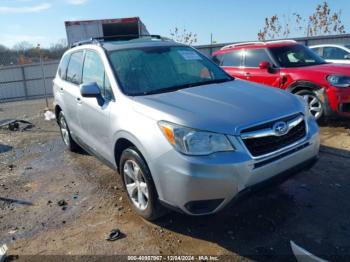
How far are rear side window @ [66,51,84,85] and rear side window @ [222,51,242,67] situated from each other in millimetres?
4002

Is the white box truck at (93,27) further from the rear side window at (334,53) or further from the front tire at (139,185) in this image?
the front tire at (139,185)

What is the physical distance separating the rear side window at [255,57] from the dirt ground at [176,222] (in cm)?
277

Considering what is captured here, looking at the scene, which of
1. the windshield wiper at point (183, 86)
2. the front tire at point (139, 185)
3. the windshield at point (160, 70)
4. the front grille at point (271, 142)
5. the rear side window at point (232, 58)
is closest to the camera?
the front grille at point (271, 142)

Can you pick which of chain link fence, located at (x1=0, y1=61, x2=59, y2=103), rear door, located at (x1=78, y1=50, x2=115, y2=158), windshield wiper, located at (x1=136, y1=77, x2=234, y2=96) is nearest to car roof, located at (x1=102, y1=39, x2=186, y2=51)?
rear door, located at (x1=78, y1=50, x2=115, y2=158)

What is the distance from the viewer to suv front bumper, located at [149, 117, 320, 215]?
279 cm

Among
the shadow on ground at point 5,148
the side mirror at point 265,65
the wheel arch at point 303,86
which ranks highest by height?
the side mirror at point 265,65

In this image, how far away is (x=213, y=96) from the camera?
11.5ft

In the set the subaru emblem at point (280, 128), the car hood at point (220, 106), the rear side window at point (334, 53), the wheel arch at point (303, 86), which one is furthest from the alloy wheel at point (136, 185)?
the rear side window at point (334, 53)

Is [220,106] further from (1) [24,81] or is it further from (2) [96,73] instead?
(1) [24,81]

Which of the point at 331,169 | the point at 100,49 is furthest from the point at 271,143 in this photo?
the point at 100,49

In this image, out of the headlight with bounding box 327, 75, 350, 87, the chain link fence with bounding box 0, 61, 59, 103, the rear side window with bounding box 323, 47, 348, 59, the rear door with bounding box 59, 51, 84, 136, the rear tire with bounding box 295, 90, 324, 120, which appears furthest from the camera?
the chain link fence with bounding box 0, 61, 59, 103

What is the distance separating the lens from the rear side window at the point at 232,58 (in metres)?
7.95

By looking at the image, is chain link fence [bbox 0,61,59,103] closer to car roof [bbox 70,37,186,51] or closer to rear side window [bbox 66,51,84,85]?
rear side window [bbox 66,51,84,85]

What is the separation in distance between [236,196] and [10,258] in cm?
222
